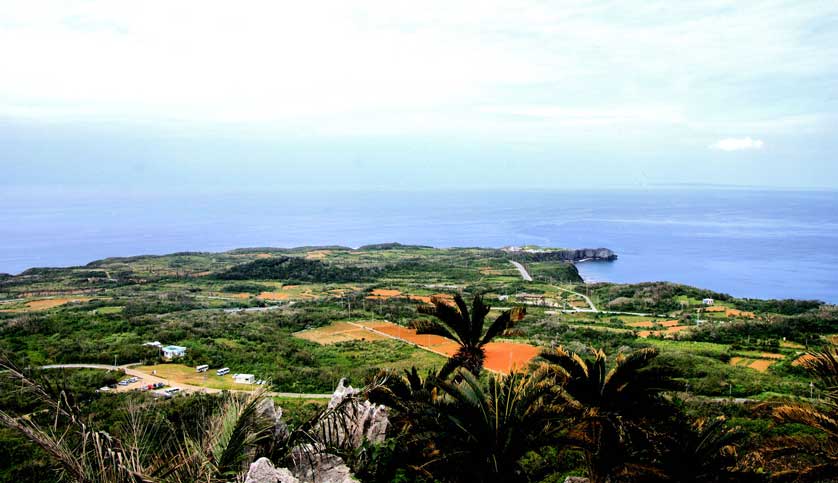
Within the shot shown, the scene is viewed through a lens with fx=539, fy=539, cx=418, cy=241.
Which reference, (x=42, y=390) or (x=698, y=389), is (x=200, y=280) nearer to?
(x=698, y=389)

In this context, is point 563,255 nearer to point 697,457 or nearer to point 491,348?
point 491,348

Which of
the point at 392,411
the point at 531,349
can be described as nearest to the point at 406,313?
the point at 531,349

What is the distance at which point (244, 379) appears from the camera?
2219cm

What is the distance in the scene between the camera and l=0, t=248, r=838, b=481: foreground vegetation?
7.56m

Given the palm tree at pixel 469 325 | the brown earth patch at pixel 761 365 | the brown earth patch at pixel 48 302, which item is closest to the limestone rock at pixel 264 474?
the palm tree at pixel 469 325

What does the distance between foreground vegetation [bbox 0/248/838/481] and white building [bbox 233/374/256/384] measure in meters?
0.75

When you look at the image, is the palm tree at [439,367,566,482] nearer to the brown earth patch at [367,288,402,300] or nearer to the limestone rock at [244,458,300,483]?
the limestone rock at [244,458,300,483]

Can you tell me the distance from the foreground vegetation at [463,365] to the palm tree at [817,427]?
32 mm

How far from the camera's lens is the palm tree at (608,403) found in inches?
315

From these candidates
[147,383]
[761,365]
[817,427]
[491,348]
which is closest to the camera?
[817,427]

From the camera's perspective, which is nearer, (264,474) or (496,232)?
(264,474)

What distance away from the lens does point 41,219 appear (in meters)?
138

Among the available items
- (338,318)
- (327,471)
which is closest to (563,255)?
(338,318)

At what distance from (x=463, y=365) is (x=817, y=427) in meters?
6.24
